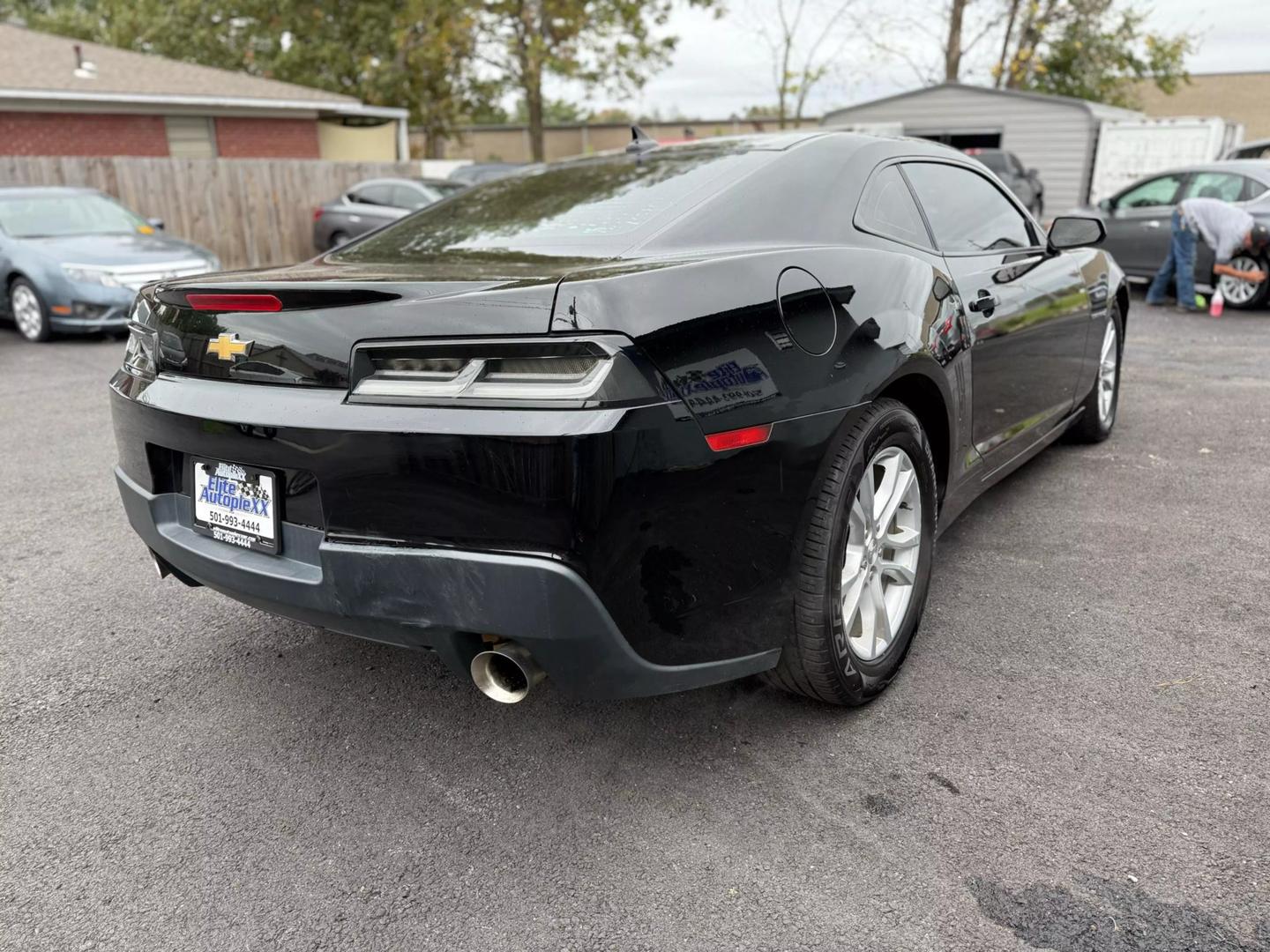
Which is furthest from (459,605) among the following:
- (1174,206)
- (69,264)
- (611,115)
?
(611,115)

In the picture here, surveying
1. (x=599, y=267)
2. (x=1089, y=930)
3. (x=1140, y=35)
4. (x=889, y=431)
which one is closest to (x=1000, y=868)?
(x=1089, y=930)

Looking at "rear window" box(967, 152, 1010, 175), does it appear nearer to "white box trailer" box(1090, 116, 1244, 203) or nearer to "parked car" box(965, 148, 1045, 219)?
"parked car" box(965, 148, 1045, 219)

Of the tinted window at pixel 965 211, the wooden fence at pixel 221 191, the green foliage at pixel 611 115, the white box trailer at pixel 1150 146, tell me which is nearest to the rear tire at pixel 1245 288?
the tinted window at pixel 965 211

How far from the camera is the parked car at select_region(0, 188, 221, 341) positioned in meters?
9.18

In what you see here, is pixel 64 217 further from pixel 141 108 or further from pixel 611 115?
pixel 611 115

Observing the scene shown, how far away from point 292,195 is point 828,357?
14905mm

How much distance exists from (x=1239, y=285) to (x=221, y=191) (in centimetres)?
1316

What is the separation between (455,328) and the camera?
199 centimetres

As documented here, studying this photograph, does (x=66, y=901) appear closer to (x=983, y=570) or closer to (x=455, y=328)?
(x=455, y=328)

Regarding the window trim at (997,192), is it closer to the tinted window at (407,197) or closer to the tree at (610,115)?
the tinted window at (407,197)

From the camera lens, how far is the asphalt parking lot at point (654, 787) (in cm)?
196

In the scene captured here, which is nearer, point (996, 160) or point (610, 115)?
point (996, 160)

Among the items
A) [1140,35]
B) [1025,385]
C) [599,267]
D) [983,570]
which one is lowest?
[983,570]

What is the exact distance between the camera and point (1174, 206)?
35.6 ft
